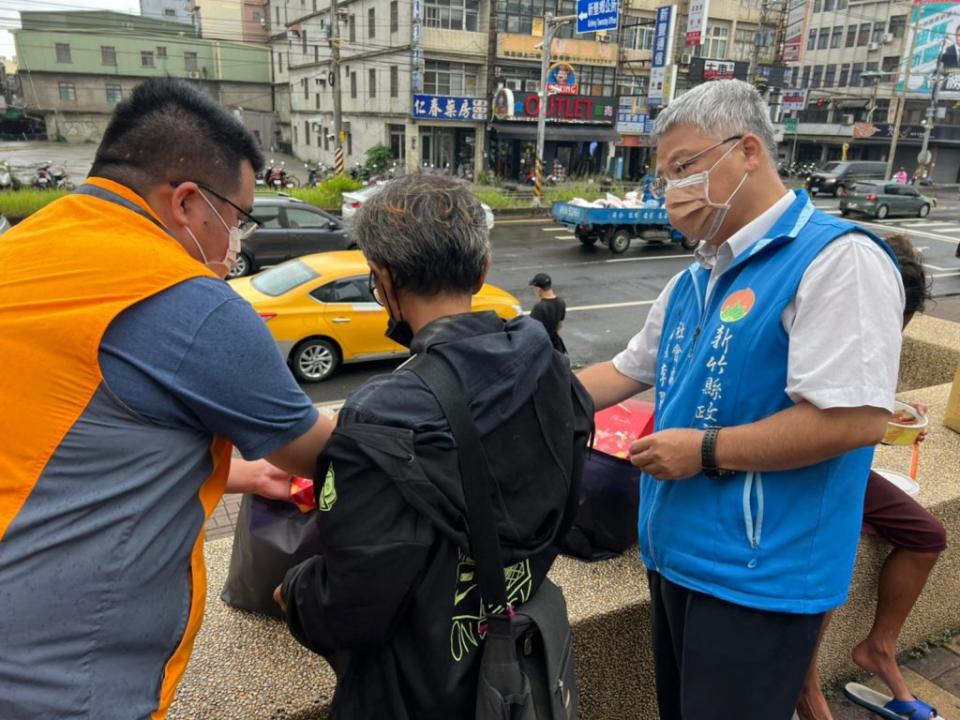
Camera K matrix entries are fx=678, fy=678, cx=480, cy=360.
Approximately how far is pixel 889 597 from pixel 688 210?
5.49 ft

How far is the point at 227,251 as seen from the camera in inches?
60.7

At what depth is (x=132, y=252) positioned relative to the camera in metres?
1.15

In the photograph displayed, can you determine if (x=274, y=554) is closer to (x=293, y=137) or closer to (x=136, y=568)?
(x=136, y=568)

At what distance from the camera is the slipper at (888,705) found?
2.48m

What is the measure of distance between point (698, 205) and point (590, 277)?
1227 centimetres

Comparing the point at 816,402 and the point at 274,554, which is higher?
the point at 816,402

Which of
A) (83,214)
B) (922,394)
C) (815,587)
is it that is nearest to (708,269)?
(815,587)

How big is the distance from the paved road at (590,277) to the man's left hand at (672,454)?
241 inches

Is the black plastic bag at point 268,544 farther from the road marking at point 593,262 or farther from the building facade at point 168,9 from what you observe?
the building facade at point 168,9

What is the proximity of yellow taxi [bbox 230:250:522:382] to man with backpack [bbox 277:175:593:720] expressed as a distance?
20.5 ft

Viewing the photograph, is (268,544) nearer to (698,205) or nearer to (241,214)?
(241,214)

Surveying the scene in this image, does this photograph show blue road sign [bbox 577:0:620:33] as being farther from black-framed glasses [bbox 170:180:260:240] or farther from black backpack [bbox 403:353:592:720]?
black backpack [bbox 403:353:592:720]

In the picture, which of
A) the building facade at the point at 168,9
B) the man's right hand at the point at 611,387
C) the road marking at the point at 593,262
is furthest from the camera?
the building facade at the point at 168,9

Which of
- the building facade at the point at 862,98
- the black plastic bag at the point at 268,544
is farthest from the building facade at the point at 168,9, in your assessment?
the black plastic bag at the point at 268,544
